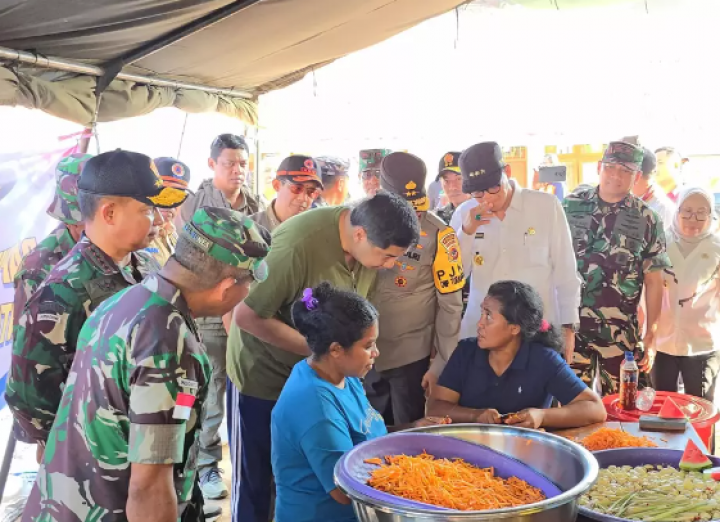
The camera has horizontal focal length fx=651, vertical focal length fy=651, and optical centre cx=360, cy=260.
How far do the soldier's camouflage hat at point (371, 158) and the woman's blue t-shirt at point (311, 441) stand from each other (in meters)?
2.74

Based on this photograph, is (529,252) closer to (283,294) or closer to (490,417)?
(490,417)

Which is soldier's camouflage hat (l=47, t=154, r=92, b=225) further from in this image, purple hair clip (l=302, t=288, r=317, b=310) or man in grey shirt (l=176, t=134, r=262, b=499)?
man in grey shirt (l=176, t=134, r=262, b=499)

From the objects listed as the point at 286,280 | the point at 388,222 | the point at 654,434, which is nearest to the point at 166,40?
the point at 286,280

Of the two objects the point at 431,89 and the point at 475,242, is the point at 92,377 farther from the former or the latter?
the point at 431,89

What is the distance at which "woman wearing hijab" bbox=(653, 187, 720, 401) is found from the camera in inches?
158

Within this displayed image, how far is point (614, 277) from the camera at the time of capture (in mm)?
3549

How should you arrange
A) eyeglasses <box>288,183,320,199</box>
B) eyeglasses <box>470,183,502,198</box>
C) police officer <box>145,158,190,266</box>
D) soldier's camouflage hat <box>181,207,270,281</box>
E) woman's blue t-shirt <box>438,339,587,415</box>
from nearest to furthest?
soldier's camouflage hat <box>181,207,270,281</box> → woman's blue t-shirt <box>438,339,587,415</box> → eyeglasses <box>470,183,502,198</box> → police officer <box>145,158,190,266</box> → eyeglasses <box>288,183,320,199</box>

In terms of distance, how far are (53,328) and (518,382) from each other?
172cm

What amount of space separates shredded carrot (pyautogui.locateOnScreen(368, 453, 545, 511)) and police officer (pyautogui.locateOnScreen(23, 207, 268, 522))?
0.46m

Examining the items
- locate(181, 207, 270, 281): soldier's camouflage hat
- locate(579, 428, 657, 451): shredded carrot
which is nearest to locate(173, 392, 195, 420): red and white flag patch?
locate(181, 207, 270, 281): soldier's camouflage hat

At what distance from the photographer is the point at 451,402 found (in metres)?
2.67

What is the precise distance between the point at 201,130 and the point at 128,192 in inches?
126

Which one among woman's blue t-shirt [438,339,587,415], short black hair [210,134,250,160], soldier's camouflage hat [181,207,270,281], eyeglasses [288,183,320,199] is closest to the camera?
soldier's camouflage hat [181,207,270,281]

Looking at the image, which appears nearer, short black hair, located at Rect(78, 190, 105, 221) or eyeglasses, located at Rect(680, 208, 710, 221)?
short black hair, located at Rect(78, 190, 105, 221)
